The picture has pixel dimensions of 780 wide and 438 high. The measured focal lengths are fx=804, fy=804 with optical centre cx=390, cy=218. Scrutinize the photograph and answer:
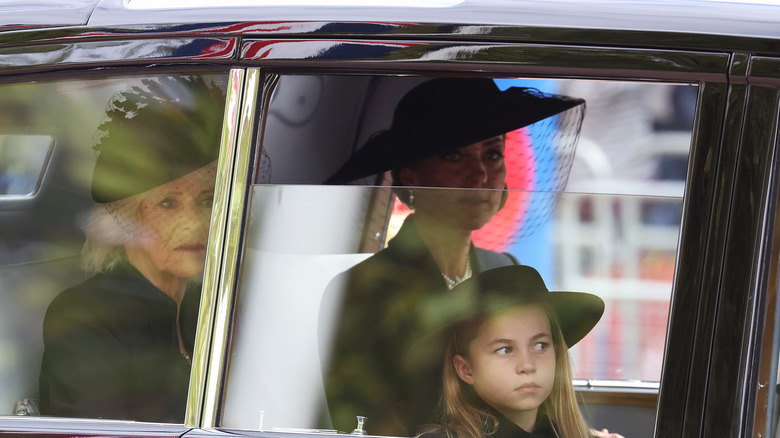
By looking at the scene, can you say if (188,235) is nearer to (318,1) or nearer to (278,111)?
(278,111)

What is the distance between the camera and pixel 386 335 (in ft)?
4.97

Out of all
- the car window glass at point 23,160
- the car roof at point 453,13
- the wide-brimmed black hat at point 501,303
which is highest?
the car roof at point 453,13

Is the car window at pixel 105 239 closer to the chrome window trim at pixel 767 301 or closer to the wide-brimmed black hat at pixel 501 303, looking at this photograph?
the wide-brimmed black hat at pixel 501 303

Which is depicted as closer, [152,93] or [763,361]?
[763,361]

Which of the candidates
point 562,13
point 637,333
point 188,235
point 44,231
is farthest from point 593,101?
point 44,231

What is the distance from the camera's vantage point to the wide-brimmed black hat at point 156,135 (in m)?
1.57

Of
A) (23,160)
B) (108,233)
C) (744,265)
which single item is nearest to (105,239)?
(108,233)

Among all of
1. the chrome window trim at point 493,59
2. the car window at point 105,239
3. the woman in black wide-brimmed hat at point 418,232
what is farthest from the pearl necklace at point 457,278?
the car window at point 105,239

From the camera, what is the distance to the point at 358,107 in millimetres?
1543

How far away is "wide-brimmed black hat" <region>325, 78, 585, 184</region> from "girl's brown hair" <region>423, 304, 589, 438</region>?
345 millimetres

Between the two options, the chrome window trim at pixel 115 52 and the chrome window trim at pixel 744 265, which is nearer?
the chrome window trim at pixel 744 265

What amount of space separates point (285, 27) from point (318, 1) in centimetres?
10

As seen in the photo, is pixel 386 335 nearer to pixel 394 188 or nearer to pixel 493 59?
pixel 394 188

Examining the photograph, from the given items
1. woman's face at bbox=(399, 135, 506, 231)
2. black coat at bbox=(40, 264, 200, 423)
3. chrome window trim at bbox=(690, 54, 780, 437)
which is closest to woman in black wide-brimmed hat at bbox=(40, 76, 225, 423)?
black coat at bbox=(40, 264, 200, 423)
